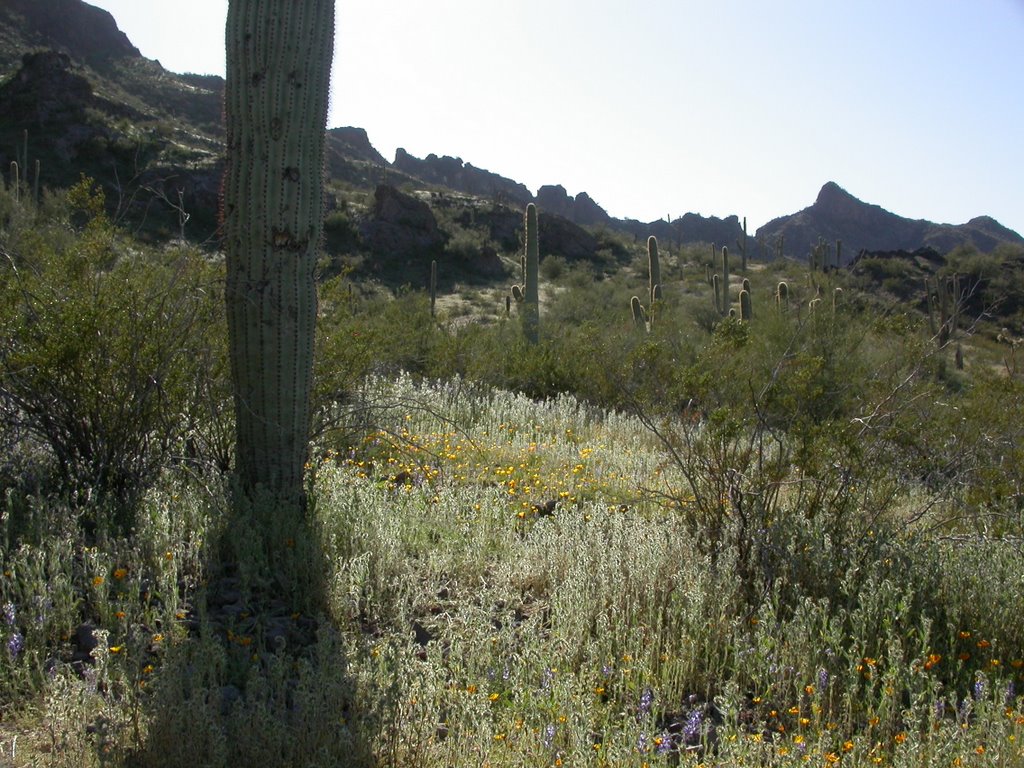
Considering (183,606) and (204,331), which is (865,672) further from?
(204,331)

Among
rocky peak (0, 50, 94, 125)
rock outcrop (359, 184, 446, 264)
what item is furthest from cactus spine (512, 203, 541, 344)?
rocky peak (0, 50, 94, 125)

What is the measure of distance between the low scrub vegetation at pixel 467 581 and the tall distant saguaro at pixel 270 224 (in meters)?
0.38

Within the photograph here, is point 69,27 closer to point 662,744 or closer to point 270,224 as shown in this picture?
point 270,224

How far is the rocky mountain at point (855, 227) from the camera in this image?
9301 cm

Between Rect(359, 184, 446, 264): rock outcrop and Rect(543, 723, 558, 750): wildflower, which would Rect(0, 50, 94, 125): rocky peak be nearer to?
Rect(359, 184, 446, 264): rock outcrop

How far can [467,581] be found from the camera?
4668 millimetres

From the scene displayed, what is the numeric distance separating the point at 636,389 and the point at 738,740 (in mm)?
5666

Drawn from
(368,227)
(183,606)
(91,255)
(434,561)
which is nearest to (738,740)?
(434,561)

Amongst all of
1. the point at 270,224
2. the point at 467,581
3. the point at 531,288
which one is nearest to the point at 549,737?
the point at 467,581

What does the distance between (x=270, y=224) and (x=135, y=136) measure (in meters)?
32.8

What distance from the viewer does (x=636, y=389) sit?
27.8 ft

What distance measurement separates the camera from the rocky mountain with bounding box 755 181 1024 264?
93006 mm

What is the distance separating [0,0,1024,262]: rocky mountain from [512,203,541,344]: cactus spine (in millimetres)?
5733

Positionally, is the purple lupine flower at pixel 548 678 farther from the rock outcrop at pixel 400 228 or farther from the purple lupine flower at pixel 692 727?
the rock outcrop at pixel 400 228
